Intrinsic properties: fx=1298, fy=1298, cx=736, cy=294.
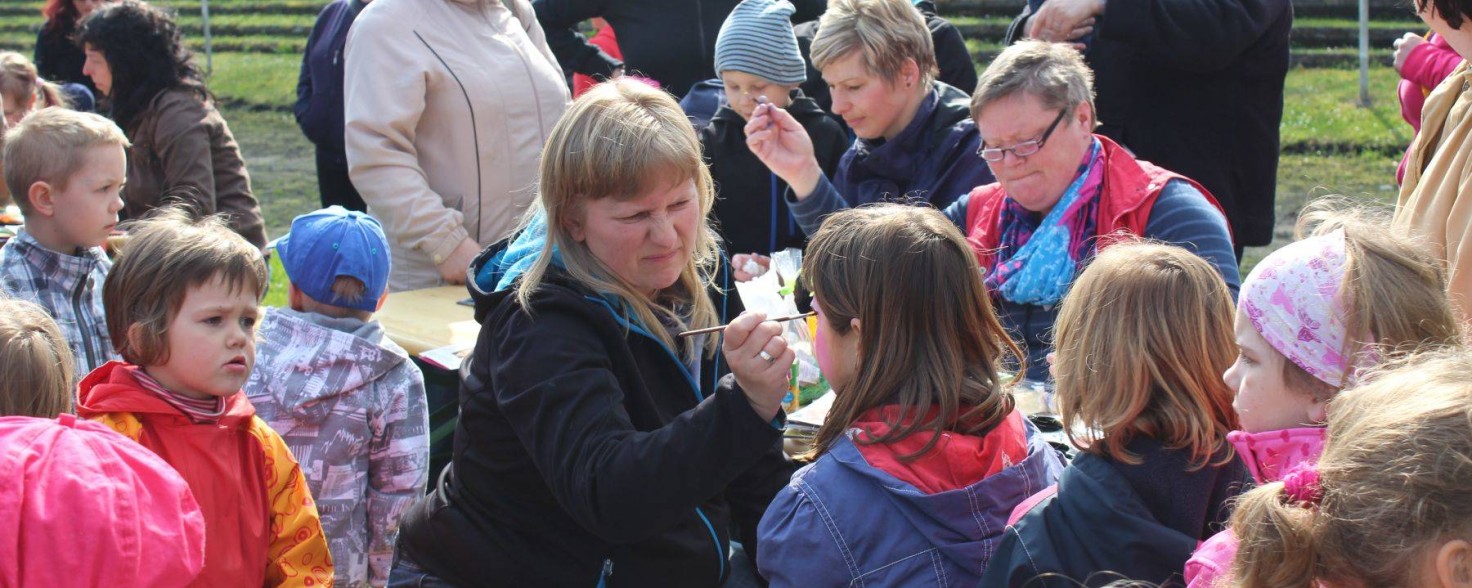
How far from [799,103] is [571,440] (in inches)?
109

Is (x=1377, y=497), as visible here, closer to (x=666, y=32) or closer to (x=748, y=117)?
(x=748, y=117)

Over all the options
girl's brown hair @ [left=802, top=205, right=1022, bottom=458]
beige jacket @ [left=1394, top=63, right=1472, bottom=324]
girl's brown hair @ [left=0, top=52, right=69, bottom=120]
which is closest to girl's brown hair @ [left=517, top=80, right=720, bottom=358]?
girl's brown hair @ [left=802, top=205, right=1022, bottom=458]

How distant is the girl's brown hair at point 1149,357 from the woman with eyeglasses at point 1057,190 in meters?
1.08

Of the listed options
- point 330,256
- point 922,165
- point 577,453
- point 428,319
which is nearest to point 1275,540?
point 577,453

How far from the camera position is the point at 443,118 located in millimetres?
4211

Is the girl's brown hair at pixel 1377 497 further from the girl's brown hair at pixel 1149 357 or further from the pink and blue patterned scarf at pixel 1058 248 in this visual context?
the pink and blue patterned scarf at pixel 1058 248

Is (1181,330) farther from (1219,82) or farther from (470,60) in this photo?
(470,60)

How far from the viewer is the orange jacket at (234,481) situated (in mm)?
2381

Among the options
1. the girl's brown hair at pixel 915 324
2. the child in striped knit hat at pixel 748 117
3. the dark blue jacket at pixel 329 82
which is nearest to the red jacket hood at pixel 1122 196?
the girl's brown hair at pixel 915 324

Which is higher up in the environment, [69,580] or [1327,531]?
[1327,531]

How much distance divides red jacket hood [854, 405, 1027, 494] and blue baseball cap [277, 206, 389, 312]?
4.93 ft

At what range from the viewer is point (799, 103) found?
4.50 m

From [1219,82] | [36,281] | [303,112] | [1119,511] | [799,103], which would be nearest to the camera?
[1119,511]

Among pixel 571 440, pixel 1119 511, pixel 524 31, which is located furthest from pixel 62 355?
pixel 524 31
